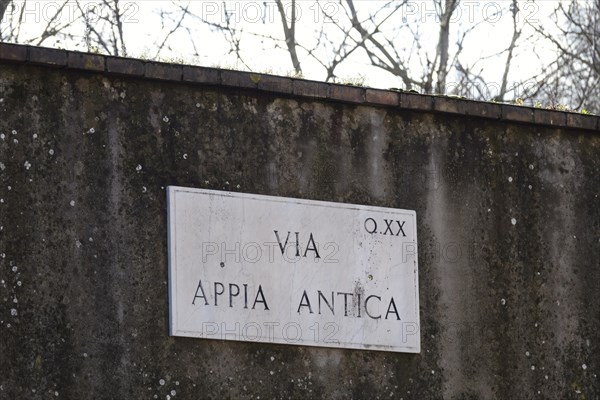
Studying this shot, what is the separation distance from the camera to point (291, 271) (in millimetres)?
10711

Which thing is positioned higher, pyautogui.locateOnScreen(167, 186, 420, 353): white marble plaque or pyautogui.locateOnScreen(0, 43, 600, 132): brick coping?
pyautogui.locateOnScreen(0, 43, 600, 132): brick coping

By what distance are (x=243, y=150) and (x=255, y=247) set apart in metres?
0.66

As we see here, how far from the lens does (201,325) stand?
10.3m

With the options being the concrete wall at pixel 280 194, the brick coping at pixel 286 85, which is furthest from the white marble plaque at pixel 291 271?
the brick coping at pixel 286 85

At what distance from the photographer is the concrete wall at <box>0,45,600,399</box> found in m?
9.98

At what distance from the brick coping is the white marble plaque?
74cm

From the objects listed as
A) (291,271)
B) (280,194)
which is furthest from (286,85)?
(291,271)

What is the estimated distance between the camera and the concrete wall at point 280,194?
9977 mm

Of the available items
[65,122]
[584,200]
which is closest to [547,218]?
[584,200]

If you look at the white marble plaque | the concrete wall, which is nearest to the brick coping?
the concrete wall

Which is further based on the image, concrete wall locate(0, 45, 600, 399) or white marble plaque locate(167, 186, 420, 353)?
white marble plaque locate(167, 186, 420, 353)

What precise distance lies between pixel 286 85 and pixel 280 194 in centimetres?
74

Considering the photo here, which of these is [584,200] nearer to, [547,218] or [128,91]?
[547,218]

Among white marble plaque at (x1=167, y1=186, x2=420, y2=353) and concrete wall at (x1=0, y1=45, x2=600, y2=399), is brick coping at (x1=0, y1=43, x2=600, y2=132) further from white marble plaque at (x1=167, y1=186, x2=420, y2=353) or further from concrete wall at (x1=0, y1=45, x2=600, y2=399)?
white marble plaque at (x1=167, y1=186, x2=420, y2=353)
